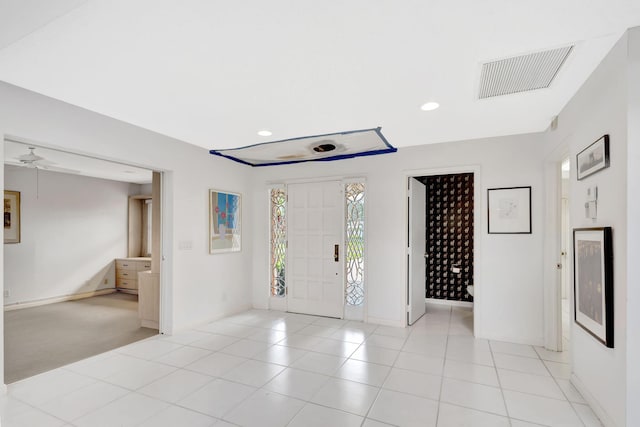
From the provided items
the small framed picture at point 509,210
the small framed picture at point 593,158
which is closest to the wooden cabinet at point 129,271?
the small framed picture at point 509,210

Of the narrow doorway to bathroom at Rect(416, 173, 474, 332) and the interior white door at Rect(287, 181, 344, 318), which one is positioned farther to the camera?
the narrow doorway to bathroom at Rect(416, 173, 474, 332)

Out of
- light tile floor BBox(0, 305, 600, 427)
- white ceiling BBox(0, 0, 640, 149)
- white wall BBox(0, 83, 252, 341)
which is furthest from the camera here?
white wall BBox(0, 83, 252, 341)

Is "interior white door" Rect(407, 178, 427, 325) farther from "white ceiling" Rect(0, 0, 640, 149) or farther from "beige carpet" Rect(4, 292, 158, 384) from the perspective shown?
"beige carpet" Rect(4, 292, 158, 384)

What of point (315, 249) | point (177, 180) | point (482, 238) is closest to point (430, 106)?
point (482, 238)

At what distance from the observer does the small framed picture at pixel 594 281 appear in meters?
1.97

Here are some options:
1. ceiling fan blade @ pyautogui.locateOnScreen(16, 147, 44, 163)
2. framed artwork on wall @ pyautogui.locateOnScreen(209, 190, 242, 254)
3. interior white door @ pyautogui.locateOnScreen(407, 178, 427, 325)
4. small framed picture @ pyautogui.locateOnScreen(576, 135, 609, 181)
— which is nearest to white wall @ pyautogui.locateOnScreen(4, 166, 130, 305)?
ceiling fan blade @ pyautogui.locateOnScreen(16, 147, 44, 163)

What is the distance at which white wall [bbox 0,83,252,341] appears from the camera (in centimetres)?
269

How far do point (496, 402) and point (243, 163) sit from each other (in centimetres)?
441

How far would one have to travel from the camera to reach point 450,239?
18.5ft

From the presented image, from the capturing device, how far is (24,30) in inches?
66.0

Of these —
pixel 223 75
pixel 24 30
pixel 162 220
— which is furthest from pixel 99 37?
pixel 162 220

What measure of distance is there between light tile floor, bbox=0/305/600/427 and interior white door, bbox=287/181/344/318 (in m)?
0.95

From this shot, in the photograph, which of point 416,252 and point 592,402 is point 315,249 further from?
point 592,402

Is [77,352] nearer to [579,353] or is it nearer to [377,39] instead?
[377,39]
